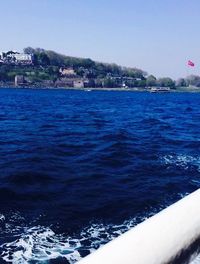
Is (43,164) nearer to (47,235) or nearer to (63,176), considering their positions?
(63,176)

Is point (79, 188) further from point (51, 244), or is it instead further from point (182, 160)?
point (182, 160)

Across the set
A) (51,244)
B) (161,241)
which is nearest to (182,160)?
(51,244)

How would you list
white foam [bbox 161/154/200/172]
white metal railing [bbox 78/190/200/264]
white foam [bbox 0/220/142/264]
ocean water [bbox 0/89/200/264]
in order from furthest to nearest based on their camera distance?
white foam [bbox 161/154/200/172]
ocean water [bbox 0/89/200/264]
white foam [bbox 0/220/142/264]
white metal railing [bbox 78/190/200/264]

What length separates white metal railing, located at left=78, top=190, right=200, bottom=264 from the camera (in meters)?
1.27

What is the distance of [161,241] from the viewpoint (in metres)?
1.42

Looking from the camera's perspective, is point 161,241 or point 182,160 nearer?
point 161,241

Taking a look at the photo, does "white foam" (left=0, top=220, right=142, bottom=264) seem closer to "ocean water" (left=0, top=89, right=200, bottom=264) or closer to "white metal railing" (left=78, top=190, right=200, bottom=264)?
"ocean water" (left=0, top=89, right=200, bottom=264)

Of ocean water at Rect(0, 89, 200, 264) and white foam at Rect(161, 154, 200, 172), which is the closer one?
ocean water at Rect(0, 89, 200, 264)

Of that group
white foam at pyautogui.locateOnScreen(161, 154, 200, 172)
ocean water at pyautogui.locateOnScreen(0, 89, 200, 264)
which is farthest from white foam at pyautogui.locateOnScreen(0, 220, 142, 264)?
white foam at pyautogui.locateOnScreen(161, 154, 200, 172)

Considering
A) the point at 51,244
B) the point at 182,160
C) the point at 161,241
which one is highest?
the point at 161,241

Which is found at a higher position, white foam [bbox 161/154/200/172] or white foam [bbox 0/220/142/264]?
white foam [bbox 161/154/200/172]

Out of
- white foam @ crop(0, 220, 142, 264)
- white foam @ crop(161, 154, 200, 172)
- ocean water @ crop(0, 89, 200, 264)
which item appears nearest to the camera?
white foam @ crop(0, 220, 142, 264)

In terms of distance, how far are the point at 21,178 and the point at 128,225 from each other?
533 cm

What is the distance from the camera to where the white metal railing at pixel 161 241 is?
50.1 inches
